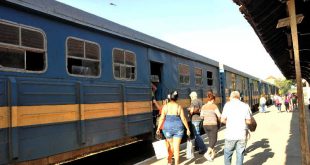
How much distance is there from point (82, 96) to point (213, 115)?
3.31m

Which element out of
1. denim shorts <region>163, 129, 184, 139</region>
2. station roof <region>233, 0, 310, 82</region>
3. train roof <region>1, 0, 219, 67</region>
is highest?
train roof <region>1, 0, 219, 67</region>

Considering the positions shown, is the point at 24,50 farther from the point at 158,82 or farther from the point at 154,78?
the point at 158,82

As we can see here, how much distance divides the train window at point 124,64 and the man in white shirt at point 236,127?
107 inches

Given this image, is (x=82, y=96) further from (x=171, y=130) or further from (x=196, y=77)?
(x=196, y=77)

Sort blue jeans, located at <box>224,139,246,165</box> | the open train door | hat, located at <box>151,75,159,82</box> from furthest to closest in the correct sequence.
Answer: hat, located at <box>151,75,159,82</box>
the open train door
blue jeans, located at <box>224,139,246,165</box>

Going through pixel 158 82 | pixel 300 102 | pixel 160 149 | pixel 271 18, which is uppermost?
pixel 271 18

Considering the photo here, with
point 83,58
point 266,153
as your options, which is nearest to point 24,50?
point 83,58

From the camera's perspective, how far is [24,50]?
6156 millimetres

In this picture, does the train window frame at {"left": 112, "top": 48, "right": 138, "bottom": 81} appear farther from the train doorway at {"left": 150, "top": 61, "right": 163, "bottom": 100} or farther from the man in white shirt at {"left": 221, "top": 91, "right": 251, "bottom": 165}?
the man in white shirt at {"left": 221, "top": 91, "right": 251, "bottom": 165}

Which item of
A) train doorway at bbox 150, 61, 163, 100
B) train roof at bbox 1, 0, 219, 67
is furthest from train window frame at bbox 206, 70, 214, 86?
train doorway at bbox 150, 61, 163, 100

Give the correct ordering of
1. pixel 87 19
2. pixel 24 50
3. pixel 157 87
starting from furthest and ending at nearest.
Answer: pixel 157 87 < pixel 87 19 < pixel 24 50

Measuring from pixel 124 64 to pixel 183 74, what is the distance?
4287 mm

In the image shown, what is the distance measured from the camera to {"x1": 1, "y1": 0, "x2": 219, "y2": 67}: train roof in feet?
21.0

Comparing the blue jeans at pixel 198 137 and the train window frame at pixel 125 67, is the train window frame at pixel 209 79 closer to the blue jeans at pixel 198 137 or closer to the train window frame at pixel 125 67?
the blue jeans at pixel 198 137
